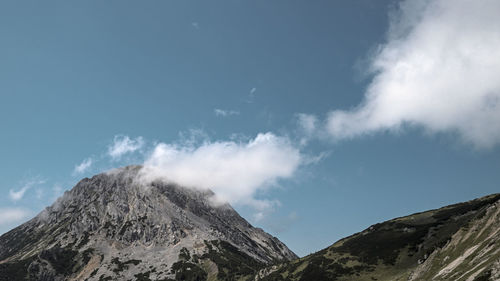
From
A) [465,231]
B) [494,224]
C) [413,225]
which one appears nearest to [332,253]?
[413,225]

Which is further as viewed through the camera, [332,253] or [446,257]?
[332,253]

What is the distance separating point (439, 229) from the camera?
15600 cm

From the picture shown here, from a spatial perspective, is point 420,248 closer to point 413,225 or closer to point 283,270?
point 413,225

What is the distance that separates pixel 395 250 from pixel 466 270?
9484 centimetres

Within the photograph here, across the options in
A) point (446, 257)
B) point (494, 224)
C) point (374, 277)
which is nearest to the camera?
point (494, 224)

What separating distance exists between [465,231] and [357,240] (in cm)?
10090

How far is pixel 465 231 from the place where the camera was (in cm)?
9125

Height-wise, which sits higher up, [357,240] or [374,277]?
[357,240]

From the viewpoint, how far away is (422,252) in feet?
456

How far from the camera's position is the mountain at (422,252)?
69.4 m

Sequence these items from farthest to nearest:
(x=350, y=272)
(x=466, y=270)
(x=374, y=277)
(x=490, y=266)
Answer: (x=350, y=272) → (x=374, y=277) → (x=466, y=270) → (x=490, y=266)

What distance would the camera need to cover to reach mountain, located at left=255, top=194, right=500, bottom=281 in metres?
69.4

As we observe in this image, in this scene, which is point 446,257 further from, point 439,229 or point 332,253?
point 332,253

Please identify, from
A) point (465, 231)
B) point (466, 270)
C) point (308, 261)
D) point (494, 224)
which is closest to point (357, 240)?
point (308, 261)
